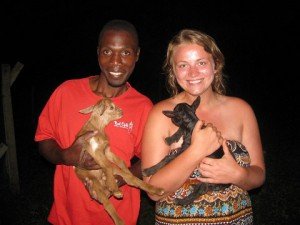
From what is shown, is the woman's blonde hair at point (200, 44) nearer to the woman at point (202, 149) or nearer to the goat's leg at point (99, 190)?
the woman at point (202, 149)

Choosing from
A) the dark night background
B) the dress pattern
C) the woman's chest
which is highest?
the woman's chest

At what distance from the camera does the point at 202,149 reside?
2.49 metres

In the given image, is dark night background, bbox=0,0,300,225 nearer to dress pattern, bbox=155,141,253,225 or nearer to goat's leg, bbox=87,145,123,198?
dress pattern, bbox=155,141,253,225

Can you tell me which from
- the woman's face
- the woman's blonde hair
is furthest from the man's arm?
the woman's blonde hair

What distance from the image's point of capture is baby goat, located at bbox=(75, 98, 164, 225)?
256cm

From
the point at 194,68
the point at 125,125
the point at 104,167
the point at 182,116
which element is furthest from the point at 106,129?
the point at 194,68

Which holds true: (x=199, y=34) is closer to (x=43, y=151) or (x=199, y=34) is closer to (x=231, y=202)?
Result: (x=231, y=202)

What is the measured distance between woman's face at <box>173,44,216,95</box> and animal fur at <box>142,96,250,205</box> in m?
0.17

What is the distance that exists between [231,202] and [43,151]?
1.73 meters

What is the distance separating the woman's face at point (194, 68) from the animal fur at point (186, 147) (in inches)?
A: 6.6

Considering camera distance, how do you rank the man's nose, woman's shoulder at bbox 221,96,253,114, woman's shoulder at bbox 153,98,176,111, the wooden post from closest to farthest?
woman's shoulder at bbox 153,98,176,111, woman's shoulder at bbox 221,96,253,114, the man's nose, the wooden post

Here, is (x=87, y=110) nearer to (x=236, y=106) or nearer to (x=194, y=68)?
(x=194, y=68)

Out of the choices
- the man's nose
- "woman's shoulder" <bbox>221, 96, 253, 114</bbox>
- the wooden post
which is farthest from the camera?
the wooden post

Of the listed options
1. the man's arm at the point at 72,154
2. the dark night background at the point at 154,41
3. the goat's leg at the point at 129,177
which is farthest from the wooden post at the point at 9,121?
the dark night background at the point at 154,41
